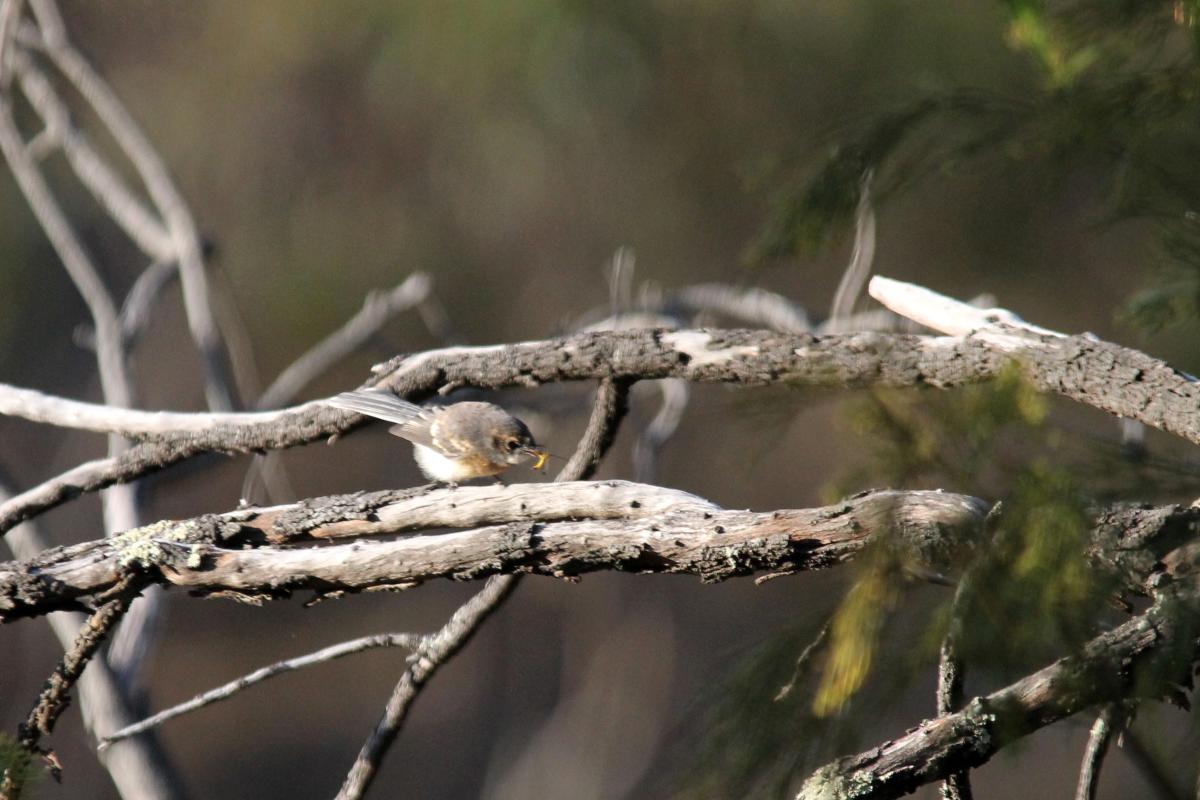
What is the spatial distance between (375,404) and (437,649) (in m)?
0.40

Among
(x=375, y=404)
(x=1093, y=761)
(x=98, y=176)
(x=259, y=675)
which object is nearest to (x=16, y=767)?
(x=259, y=675)

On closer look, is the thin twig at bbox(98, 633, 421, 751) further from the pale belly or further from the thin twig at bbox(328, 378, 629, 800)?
the pale belly

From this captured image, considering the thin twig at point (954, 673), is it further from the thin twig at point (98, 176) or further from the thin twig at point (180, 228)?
the thin twig at point (98, 176)

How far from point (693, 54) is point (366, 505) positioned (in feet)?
17.6

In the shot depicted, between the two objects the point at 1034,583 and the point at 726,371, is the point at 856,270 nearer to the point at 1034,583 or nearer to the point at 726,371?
the point at 726,371

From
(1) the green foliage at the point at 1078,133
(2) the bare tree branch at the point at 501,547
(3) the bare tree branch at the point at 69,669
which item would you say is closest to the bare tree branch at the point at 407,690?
(2) the bare tree branch at the point at 501,547

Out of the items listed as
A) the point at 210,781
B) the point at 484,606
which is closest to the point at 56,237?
the point at 484,606

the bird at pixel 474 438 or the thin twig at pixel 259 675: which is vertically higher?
the bird at pixel 474 438

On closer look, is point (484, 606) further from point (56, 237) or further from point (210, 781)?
point (210, 781)

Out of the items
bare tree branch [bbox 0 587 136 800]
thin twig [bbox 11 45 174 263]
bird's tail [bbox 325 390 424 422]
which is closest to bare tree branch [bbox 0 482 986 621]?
bare tree branch [bbox 0 587 136 800]

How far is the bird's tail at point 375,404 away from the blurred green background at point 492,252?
8.59ft

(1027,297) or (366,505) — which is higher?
(1027,297)

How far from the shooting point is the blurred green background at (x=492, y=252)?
6.34 metres

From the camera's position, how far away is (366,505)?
168 centimetres
